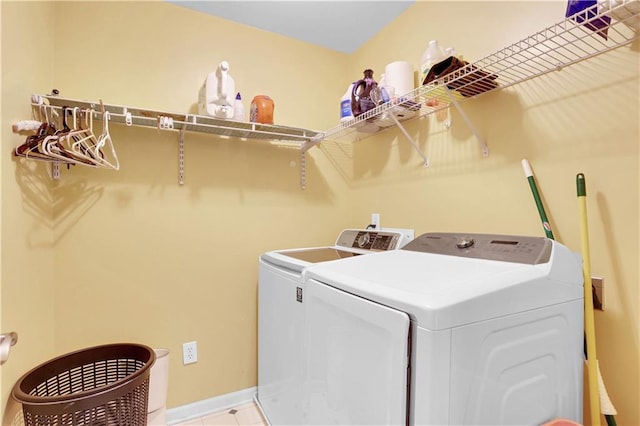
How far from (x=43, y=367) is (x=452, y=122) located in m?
2.30

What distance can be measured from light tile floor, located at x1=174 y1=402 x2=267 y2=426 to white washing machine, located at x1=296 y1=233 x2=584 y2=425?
999 millimetres

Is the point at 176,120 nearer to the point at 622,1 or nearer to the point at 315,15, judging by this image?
the point at 315,15

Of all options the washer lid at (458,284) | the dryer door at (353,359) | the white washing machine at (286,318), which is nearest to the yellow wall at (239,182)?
the white washing machine at (286,318)

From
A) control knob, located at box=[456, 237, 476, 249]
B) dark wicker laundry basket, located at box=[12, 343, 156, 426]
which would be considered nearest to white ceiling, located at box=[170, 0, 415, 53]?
control knob, located at box=[456, 237, 476, 249]

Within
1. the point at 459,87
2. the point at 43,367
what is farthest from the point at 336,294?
the point at 43,367

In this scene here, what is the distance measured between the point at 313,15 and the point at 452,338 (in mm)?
2121

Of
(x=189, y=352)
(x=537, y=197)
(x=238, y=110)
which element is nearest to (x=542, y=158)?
(x=537, y=197)

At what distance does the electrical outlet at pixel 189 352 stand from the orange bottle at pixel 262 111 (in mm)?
1474

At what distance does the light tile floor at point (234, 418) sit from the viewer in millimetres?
1918

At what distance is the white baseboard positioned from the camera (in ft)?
6.30

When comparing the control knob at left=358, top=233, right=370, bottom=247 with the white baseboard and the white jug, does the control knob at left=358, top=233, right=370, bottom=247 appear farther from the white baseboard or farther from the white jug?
the white baseboard

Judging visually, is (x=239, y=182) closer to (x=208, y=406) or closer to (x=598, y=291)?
(x=208, y=406)

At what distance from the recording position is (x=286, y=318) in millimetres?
1596

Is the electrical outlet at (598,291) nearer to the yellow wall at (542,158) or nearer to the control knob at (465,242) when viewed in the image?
the yellow wall at (542,158)
